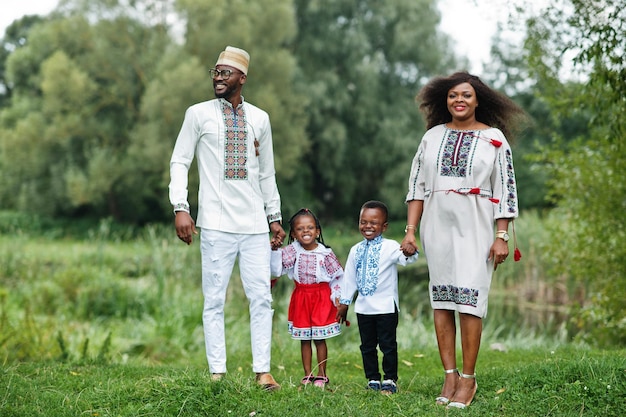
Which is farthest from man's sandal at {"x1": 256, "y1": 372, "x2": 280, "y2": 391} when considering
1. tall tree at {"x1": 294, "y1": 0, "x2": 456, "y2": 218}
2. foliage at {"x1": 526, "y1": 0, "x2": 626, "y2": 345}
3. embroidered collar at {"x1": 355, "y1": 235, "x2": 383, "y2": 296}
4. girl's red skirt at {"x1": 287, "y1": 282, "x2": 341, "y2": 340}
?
tall tree at {"x1": 294, "y1": 0, "x2": 456, "y2": 218}

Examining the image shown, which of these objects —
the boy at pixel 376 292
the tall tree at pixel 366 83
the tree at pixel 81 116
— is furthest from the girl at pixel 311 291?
the tall tree at pixel 366 83

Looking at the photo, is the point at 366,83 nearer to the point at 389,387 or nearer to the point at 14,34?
the point at 14,34

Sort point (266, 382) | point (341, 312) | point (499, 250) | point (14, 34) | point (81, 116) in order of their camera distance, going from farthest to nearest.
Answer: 1. point (14, 34)
2. point (81, 116)
3. point (341, 312)
4. point (266, 382)
5. point (499, 250)

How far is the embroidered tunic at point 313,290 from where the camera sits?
4906mm

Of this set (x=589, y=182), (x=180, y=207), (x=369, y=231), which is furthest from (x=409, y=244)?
(x=589, y=182)

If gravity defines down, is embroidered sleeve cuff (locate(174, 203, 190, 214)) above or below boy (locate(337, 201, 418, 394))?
above

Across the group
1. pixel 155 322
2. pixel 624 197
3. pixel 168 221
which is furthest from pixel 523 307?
pixel 168 221

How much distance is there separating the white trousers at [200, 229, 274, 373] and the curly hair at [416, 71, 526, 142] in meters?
1.39

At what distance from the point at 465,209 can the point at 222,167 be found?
157cm

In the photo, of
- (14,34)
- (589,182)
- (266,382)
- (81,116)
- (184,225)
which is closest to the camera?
(184,225)

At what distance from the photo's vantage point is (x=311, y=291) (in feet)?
16.3

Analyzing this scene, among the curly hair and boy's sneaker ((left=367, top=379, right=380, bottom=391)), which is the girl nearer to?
boy's sneaker ((left=367, top=379, right=380, bottom=391))

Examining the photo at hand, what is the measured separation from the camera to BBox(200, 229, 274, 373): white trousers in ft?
15.8

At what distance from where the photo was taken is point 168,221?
2598 cm
